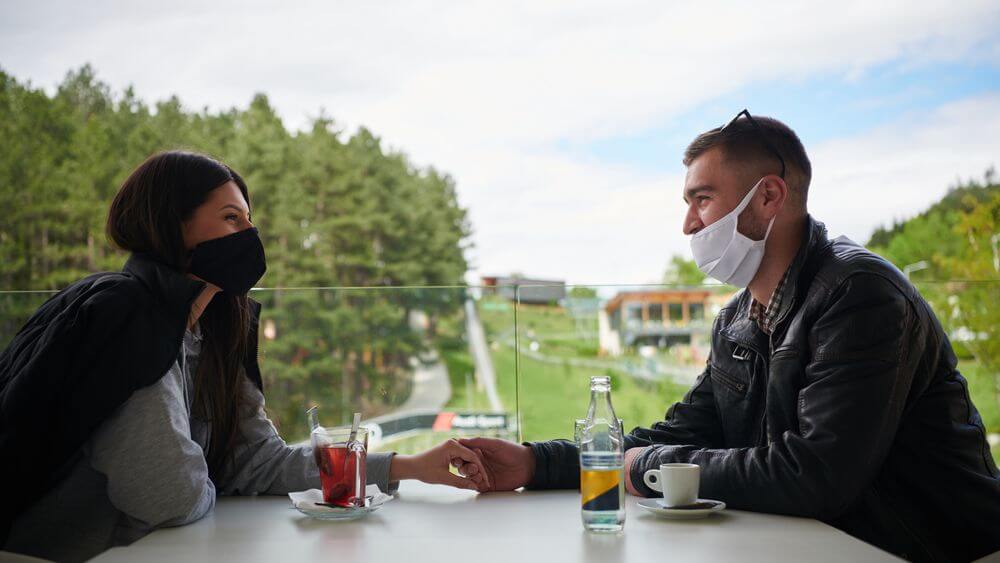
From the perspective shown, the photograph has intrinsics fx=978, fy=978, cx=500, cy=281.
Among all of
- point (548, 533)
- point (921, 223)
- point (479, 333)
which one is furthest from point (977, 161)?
point (548, 533)

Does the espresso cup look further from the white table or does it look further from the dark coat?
the dark coat

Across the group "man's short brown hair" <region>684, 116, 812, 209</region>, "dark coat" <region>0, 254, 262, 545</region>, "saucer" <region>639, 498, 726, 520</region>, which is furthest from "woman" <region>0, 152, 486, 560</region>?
"man's short brown hair" <region>684, 116, 812, 209</region>

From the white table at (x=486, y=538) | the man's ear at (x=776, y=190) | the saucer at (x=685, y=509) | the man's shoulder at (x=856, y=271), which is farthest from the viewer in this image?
the man's ear at (x=776, y=190)

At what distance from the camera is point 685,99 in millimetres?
24328

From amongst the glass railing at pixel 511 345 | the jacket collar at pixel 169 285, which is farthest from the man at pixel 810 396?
the glass railing at pixel 511 345

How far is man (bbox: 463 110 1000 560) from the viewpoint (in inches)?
64.6

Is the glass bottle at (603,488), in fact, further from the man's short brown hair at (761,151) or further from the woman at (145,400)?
the man's short brown hair at (761,151)

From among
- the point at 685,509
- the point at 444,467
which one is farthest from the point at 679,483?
the point at 444,467

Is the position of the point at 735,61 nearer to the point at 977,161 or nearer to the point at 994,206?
the point at 977,161

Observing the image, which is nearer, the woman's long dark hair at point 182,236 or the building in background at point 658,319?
the woman's long dark hair at point 182,236

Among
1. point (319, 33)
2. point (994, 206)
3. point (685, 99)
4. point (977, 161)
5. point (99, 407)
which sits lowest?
point (99, 407)

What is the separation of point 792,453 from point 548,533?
0.48 m

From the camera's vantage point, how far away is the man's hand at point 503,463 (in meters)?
1.84

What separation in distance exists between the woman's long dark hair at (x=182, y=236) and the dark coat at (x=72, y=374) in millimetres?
184
